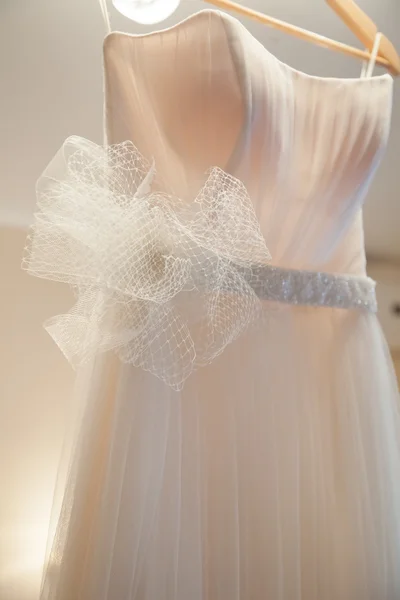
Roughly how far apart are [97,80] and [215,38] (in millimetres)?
452

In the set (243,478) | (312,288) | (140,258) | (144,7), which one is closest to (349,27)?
(144,7)

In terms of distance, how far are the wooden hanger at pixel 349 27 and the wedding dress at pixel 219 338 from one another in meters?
0.09

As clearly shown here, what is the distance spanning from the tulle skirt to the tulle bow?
0.15ft

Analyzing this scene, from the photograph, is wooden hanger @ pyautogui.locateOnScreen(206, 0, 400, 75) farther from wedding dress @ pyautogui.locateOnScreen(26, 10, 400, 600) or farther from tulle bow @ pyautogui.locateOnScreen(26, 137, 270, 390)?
tulle bow @ pyautogui.locateOnScreen(26, 137, 270, 390)

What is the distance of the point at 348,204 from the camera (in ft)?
2.48

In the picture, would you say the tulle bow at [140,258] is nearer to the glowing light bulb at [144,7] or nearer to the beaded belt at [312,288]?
the beaded belt at [312,288]

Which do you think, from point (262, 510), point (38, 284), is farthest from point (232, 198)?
point (38, 284)

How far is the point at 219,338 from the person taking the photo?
0.63 metres

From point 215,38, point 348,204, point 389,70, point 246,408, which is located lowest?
point 246,408

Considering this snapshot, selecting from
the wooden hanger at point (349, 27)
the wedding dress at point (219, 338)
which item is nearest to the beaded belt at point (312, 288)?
the wedding dress at point (219, 338)

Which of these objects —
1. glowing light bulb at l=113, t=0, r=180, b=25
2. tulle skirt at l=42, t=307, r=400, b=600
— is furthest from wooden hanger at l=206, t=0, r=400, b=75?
tulle skirt at l=42, t=307, r=400, b=600

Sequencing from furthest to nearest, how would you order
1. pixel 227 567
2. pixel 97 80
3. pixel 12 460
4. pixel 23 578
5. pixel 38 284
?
pixel 38 284
pixel 12 460
pixel 23 578
pixel 97 80
pixel 227 567

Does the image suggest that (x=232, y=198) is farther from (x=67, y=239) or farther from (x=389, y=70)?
(x=389, y=70)

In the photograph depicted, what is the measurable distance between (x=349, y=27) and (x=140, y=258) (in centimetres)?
55
